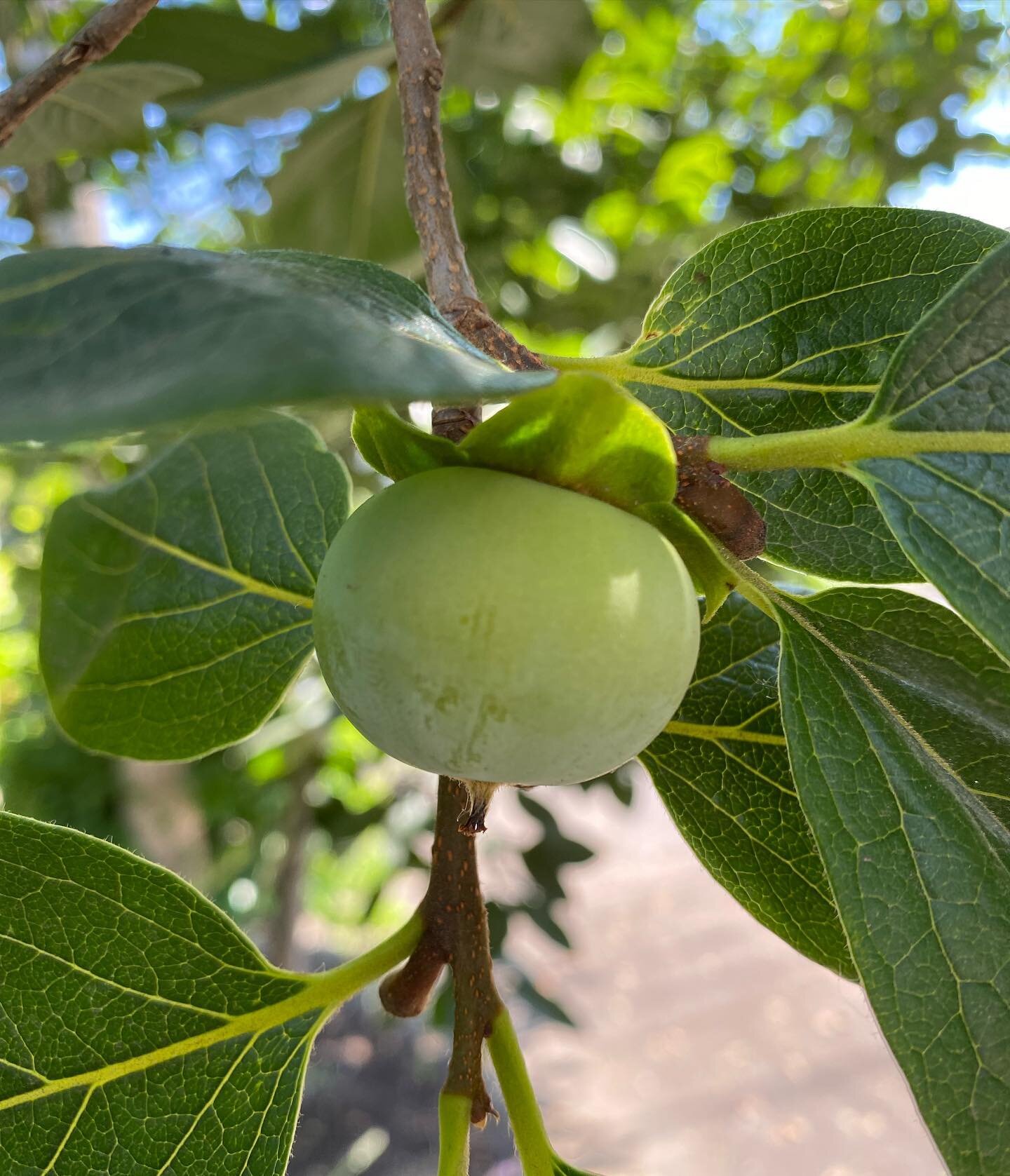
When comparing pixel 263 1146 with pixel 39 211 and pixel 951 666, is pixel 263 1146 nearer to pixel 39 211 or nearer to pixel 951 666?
pixel 951 666

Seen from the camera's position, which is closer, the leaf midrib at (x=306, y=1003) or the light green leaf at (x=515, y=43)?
the leaf midrib at (x=306, y=1003)

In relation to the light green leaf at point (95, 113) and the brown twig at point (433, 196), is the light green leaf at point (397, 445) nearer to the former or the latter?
the brown twig at point (433, 196)

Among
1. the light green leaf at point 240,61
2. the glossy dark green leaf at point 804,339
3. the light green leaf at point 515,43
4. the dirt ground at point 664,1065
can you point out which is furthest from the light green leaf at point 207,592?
the dirt ground at point 664,1065

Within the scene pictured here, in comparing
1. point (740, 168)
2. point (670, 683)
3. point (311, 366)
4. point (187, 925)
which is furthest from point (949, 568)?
point (740, 168)

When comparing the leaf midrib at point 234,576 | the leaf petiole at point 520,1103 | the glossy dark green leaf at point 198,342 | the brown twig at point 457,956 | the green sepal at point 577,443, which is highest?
the glossy dark green leaf at point 198,342

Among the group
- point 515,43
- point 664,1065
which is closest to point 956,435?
point 515,43

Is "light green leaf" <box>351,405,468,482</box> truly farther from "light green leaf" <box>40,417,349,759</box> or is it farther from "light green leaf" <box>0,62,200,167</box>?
"light green leaf" <box>0,62,200,167</box>

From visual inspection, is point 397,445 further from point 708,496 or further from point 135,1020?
point 135,1020
